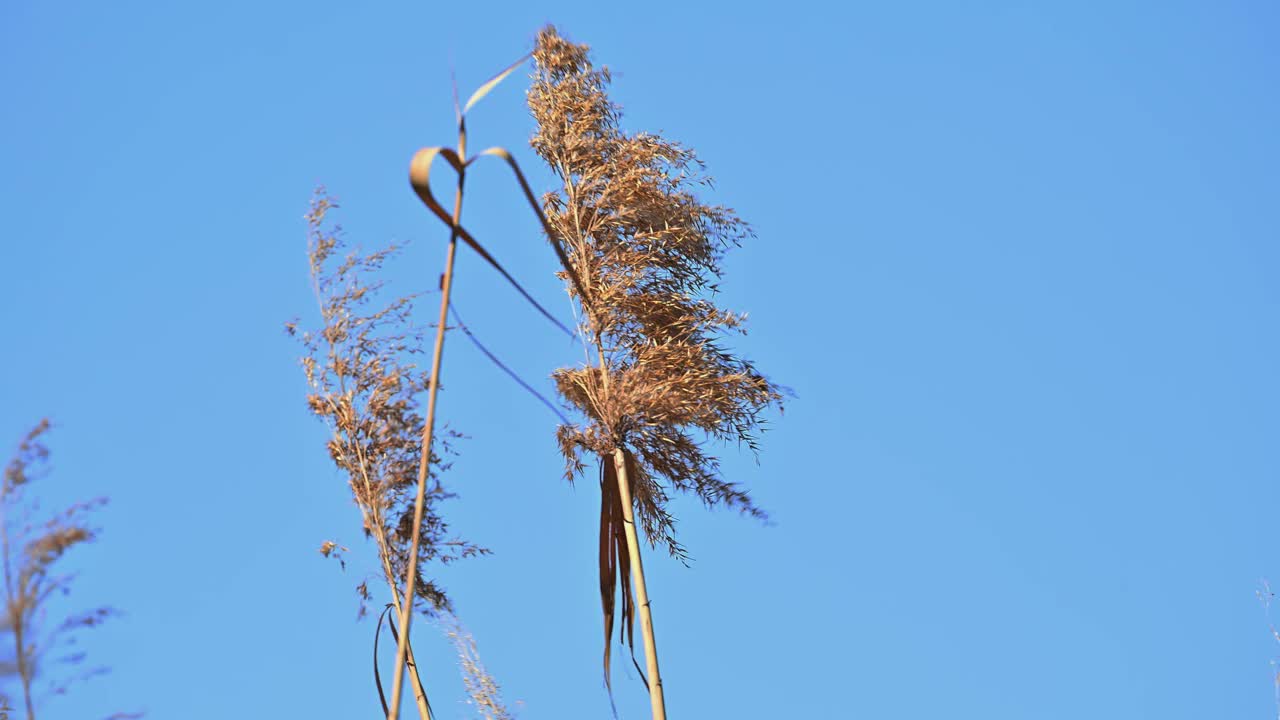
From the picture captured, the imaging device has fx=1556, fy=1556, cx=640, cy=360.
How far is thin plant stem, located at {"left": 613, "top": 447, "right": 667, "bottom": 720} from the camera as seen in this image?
4121mm

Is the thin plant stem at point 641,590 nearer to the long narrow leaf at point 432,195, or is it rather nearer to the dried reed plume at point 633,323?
the dried reed plume at point 633,323

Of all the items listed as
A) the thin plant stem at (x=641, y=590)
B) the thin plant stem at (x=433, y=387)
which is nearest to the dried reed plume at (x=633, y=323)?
the thin plant stem at (x=641, y=590)

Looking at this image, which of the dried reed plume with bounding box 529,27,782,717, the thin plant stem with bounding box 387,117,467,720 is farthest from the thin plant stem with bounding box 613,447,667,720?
the thin plant stem with bounding box 387,117,467,720

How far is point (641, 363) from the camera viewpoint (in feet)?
15.1

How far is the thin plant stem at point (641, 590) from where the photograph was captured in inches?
162

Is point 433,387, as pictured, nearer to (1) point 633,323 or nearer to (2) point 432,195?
(2) point 432,195

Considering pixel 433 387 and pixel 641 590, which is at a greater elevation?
pixel 641 590

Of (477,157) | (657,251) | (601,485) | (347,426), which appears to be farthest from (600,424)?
(477,157)

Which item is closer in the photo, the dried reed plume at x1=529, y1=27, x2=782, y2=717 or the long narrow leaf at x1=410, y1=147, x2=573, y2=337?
the long narrow leaf at x1=410, y1=147, x2=573, y2=337

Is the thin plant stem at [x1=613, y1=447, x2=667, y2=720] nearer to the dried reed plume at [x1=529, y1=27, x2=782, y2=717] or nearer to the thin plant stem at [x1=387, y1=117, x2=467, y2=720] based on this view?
the dried reed plume at [x1=529, y1=27, x2=782, y2=717]

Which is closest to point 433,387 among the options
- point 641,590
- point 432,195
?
point 432,195

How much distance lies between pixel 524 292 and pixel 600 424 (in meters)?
2.46

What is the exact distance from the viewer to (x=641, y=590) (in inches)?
170

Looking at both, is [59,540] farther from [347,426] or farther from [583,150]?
[583,150]
